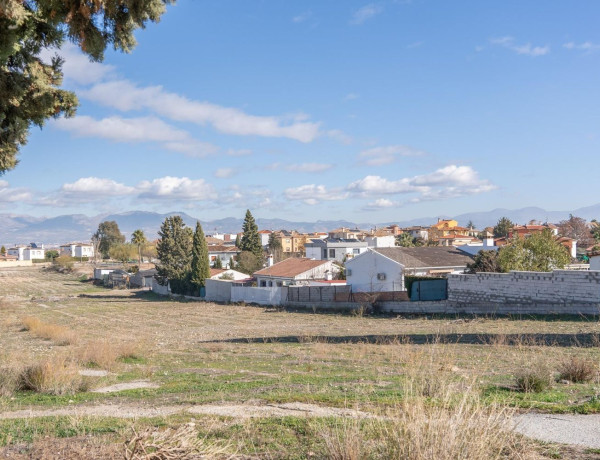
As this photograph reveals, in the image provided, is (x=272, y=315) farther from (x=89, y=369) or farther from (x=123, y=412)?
(x=123, y=412)

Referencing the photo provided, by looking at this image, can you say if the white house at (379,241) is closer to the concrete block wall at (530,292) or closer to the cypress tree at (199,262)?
the cypress tree at (199,262)

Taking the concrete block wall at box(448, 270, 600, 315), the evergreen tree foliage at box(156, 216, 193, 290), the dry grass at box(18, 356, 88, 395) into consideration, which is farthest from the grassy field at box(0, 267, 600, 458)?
the evergreen tree foliage at box(156, 216, 193, 290)

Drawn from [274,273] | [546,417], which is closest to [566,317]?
[546,417]

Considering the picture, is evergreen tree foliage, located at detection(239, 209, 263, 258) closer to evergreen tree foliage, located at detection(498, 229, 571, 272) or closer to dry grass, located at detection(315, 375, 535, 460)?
evergreen tree foliage, located at detection(498, 229, 571, 272)

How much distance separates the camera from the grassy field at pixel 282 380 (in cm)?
548

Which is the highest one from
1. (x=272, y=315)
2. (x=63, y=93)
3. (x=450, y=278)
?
(x=63, y=93)

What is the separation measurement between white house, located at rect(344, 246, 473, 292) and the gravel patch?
3437cm

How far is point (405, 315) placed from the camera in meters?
33.0

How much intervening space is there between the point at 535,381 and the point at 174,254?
59022 millimetres

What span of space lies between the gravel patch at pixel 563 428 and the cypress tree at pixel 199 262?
5293 cm

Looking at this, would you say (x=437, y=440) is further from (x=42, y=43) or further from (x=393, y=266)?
(x=393, y=266)

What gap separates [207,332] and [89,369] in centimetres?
1323

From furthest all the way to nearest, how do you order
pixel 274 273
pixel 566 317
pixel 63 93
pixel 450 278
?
1. pixel 274 273
2. pixel 450 278
3. pixel 566 317
4. pixel 63 93

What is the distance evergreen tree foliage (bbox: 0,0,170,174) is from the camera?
696 cm
